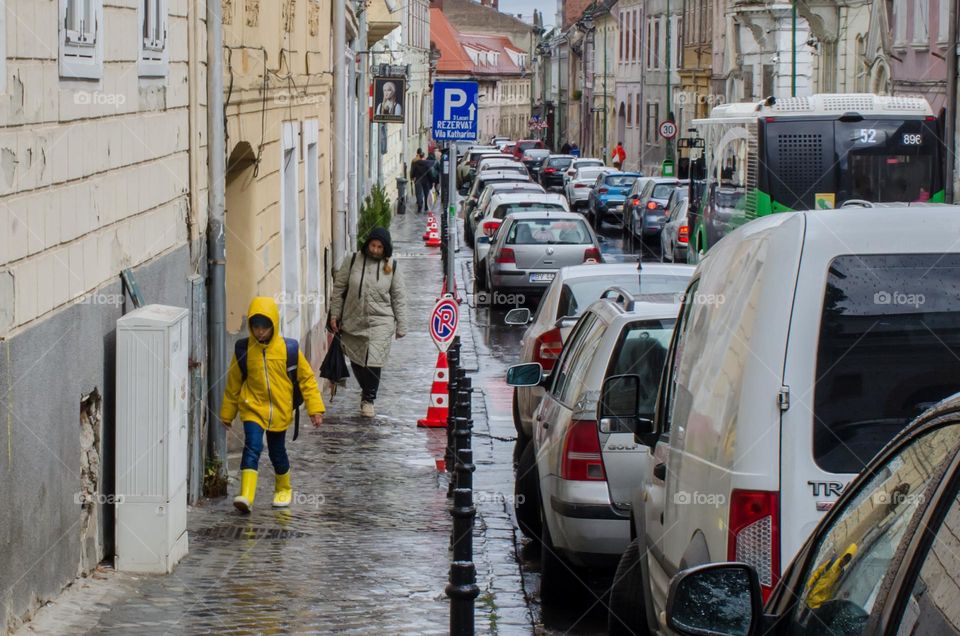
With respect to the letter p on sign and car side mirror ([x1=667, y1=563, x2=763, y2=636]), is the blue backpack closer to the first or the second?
car side mirror ([x1=667, y1=563, x2=763, y2=636])

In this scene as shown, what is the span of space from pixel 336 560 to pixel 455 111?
10.6m

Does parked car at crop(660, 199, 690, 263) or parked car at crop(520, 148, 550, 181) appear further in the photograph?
parked car at crop(520, 148, 550, 181)

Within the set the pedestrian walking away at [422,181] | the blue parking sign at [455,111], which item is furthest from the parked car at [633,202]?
the blue parking sign at [455,111]

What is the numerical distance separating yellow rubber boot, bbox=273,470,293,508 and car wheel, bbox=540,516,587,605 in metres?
2.80

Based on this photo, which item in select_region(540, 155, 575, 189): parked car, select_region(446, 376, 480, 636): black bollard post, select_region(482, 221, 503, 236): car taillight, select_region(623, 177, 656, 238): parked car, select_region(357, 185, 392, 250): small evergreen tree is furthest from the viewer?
select_region(540, 155, 575, 189): parked car

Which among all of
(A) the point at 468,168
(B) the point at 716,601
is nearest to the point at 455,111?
(B) the point at 716,601

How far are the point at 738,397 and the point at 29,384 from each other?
11.5 ft

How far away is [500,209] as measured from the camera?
1264 inches

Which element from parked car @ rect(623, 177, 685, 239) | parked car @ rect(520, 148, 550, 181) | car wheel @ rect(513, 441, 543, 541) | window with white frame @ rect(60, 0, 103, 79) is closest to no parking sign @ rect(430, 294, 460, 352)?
car wheel @ rect(513, 441, 543, 541)

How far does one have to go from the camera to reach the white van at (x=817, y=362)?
4.39 m

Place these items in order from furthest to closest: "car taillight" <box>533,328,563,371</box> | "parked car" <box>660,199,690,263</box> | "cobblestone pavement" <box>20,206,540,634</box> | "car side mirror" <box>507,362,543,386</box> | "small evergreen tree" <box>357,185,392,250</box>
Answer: "parked car" <box>660,199,690,263</box> < "small evergreen tree" <box>357,185,392,250</box> < "car taillight" <box>533,328,563,371</box> < "car side mirror" <box>507,362,543,386</box> < "cobblestone pavement" <box>20,206,540,634</box>

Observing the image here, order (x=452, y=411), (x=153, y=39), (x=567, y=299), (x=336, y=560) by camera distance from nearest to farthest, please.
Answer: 1. (x=336, y=560)
2. (x=153, y=39)
3. (x=452, y=411)
4. (x=567, y=299)

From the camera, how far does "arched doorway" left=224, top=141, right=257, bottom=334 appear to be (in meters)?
13.9

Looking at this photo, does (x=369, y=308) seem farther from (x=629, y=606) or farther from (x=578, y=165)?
(x=578, y=165)
